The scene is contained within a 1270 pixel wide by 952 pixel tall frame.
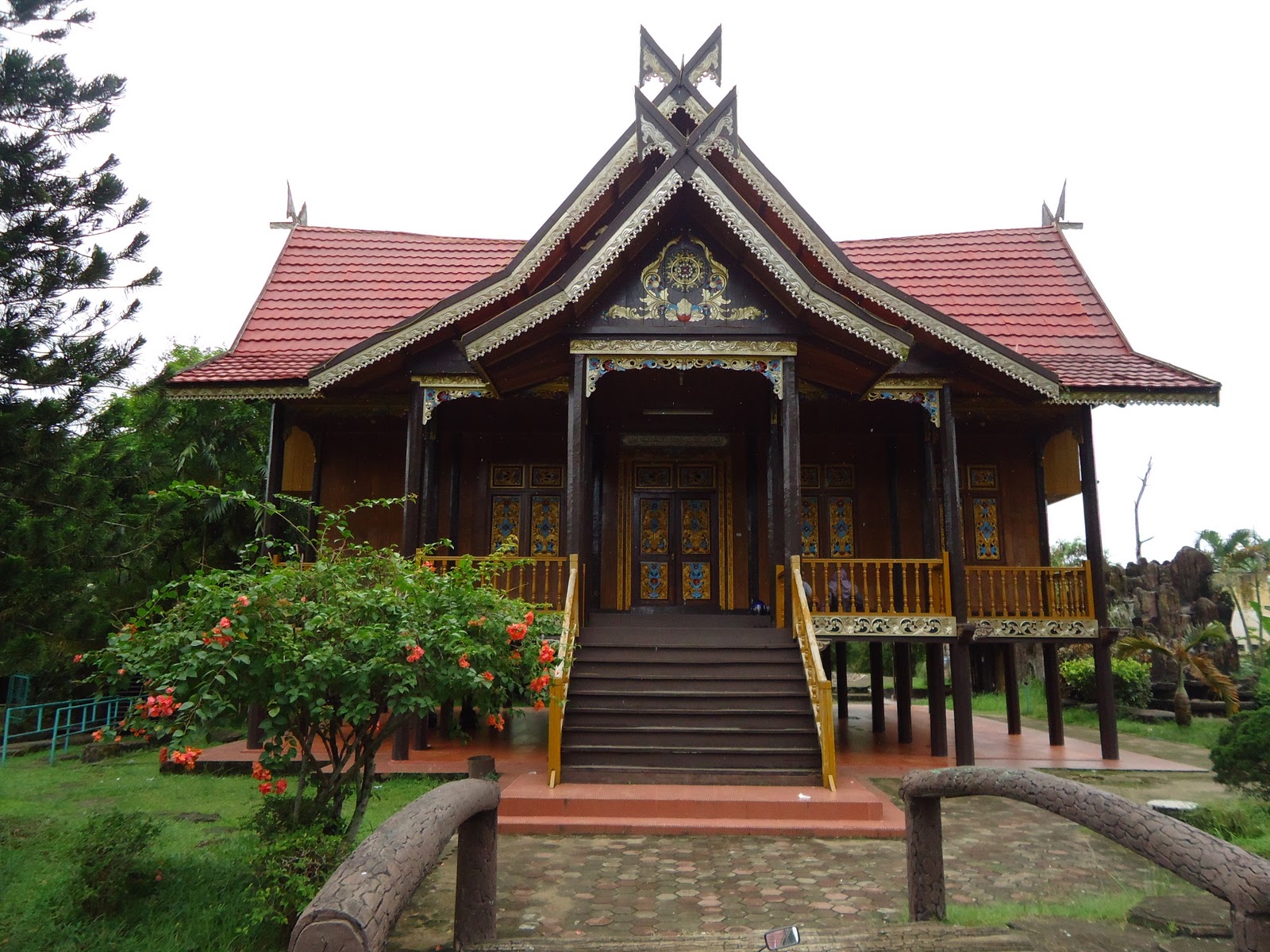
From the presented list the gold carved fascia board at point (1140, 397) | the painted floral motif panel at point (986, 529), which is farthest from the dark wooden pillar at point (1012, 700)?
the gold carved fascia board at point (1140, 397)

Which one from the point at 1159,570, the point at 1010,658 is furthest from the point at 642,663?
the point at 1159,570

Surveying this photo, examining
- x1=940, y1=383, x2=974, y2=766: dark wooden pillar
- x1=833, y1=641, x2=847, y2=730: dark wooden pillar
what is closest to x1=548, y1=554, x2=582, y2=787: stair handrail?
x1=940, y1=383, x2=974, y2=766: dark wooden pillar

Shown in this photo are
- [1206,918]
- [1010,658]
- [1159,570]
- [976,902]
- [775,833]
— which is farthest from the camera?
[1159,570]

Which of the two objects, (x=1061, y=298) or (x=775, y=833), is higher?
(x=1061, y=298)

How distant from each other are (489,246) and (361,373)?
5551 mm

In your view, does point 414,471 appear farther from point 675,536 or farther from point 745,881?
point 745,881

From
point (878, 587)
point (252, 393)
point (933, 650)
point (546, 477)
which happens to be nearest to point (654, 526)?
point (546, 477)

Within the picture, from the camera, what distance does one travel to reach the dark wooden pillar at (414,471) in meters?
9.99

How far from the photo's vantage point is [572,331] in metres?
9.61

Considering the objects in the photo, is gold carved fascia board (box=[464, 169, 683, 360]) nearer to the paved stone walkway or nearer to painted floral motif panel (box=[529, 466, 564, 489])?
painted floral motif panel (box=[529, 466, 564, 489])

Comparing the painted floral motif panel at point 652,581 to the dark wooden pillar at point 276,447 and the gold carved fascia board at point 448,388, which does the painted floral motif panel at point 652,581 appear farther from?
the dark wooden pillar at point 276,447

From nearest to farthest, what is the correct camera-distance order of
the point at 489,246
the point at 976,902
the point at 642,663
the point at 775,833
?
the point at 976,902, the point at 775,833, the point at 642,663, the point at 489,246

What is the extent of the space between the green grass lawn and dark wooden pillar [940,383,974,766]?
553cm

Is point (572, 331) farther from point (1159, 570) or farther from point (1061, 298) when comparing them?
point (1159, 570)
